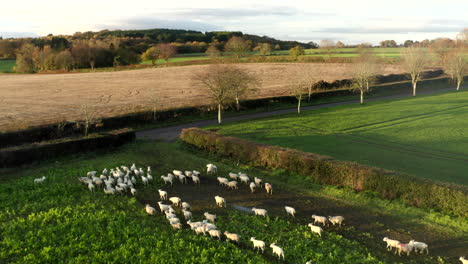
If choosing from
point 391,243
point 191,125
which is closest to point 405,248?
point 391,243

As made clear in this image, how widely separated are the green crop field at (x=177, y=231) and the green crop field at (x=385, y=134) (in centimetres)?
835

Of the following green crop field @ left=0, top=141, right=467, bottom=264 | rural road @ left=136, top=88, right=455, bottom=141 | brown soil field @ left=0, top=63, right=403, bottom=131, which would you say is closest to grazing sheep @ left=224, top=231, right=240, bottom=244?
green crop field @ left=0, top=141, right=467, bottom=264

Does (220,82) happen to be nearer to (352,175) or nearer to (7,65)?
(352,175)

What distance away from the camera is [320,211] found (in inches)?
864

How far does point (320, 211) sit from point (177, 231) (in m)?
8.88

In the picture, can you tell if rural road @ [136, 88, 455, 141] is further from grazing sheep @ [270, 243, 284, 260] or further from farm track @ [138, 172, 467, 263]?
grazing sheep @ [270, 243, 284, 260]

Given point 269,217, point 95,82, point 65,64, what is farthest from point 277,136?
point 65,64

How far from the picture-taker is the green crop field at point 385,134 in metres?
30.1

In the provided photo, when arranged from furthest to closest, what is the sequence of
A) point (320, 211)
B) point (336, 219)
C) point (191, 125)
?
point (191, 125) < point (320, 211) < point (336, 219)

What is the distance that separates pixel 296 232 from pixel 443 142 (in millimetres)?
25376

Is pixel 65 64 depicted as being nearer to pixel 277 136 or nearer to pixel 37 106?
pixel 37 106

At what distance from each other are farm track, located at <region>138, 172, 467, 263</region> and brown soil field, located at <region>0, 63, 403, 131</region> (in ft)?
85.0

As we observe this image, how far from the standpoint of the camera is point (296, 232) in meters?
18.8

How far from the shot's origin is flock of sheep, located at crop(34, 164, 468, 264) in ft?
55.8
